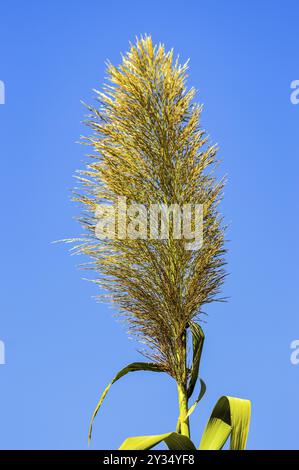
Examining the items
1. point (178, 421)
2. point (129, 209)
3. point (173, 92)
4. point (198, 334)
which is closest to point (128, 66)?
point (173, 92)

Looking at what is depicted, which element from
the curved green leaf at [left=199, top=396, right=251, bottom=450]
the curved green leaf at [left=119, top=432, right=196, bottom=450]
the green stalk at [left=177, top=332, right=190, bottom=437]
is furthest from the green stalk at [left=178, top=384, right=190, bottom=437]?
the curved green leaf at [left=119, top=432, right=196, bottom=450]

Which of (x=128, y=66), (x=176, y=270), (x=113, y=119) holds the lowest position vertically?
(x=176, y=270)

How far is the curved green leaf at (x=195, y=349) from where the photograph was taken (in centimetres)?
505

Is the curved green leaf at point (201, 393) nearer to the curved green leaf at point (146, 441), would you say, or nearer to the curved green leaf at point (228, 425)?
the curved green leaf at point (228, 425)

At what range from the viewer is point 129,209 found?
5.17m

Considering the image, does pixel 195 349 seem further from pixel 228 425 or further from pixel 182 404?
pixel 228 425

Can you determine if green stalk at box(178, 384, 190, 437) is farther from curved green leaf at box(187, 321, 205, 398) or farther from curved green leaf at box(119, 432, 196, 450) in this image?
curved green leaf at box(119, 432, 196, 450)

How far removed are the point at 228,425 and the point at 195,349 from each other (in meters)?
0.60

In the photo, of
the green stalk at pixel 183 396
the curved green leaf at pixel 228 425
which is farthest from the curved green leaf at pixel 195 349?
the curved green leaf at pixel 228 425

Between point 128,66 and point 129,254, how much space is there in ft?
4.70

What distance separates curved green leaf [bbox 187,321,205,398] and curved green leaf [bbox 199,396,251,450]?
12.7 inches

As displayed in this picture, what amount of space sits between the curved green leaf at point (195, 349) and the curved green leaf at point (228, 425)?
323mm
